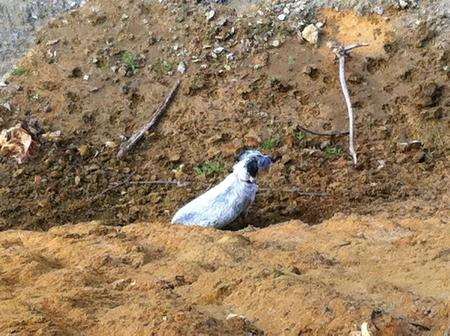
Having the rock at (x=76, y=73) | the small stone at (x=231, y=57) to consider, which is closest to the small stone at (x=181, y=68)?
the small stone at (x=231, y=57)

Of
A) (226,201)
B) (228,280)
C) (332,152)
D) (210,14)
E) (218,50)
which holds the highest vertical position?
(228,280)

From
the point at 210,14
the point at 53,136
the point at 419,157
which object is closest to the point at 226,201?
the point at 419,157

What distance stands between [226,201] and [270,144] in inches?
51.5

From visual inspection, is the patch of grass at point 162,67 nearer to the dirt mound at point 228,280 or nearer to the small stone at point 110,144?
the small stone at point 110,144

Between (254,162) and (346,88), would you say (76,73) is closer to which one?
(254,162)

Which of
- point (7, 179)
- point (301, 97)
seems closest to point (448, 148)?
point (301, 97)

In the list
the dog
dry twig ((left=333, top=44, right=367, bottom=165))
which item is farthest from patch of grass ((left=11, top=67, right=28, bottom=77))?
dry twig ((left=333, top=44, right=367, bottom=165))

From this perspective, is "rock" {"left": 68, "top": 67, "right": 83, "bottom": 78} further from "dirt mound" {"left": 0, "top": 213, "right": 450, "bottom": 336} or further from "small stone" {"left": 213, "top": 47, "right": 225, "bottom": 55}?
"dirt mound" {"left": 0, "top": 213, "right": 450, "bottom": 336}

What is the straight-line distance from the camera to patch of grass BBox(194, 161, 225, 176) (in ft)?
23.8

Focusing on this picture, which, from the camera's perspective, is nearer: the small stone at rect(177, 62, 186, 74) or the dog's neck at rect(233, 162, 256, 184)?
the dog's neck at rect(233, 162, 256, 184)

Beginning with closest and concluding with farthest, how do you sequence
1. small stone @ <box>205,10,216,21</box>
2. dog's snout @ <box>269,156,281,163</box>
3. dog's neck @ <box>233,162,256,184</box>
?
dog's neck @ <box>233,162,256,184</box>
dog's snout @ <box>269,156,281,163</box>
small stone @ <box>205,10,216,21</box>

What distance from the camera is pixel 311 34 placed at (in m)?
8.19

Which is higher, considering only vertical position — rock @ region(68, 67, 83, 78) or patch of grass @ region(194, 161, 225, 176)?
rock @ region(68, 67, 83, 78)

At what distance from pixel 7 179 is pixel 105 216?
1.12m
